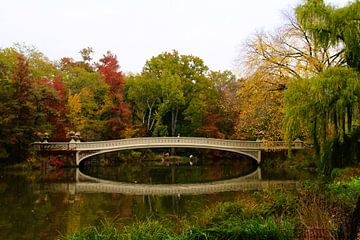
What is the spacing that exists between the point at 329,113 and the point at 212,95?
2215cm

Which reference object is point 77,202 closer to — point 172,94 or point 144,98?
point 172,94

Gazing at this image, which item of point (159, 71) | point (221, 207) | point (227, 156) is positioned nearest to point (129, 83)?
point (159, 71)

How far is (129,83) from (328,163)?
23.5 meters

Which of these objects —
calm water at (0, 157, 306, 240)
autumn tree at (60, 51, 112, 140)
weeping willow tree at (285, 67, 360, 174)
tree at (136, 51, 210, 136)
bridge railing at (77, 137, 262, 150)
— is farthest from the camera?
tree at (136, 51, 210, 136)

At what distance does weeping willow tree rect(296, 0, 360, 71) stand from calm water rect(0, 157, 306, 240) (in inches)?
208

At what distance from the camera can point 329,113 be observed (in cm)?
1023

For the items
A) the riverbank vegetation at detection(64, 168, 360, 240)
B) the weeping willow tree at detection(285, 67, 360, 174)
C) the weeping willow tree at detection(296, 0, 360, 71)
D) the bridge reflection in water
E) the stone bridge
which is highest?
the weeping willow tree at detection(296, 0, 360, 71)

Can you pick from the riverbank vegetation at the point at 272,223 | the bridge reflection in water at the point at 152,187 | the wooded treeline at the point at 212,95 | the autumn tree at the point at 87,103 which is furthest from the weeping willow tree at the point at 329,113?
the autumn tree at the point at 87,103

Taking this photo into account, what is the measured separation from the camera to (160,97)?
32531mm

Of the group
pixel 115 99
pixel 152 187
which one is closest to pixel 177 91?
pixel 115 99

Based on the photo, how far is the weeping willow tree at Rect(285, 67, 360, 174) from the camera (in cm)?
991

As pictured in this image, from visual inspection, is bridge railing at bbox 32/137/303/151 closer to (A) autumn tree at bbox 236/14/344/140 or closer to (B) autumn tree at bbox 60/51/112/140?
(B) autumn tree at bbox 60/51/112/140

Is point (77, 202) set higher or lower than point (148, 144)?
lower

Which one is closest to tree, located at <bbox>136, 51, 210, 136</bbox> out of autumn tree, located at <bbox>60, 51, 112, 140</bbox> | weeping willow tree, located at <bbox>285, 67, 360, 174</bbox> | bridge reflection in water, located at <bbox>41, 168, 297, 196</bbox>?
autumn tree, located at <bbox>60, 51, 112, 140</bbox>
